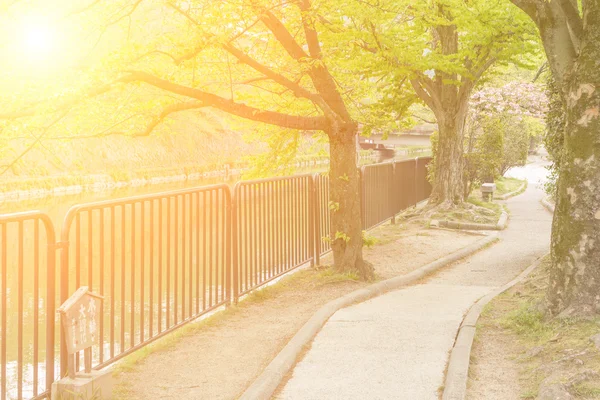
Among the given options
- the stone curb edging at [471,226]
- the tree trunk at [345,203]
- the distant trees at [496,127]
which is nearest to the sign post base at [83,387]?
the tree trunk at [345,203]

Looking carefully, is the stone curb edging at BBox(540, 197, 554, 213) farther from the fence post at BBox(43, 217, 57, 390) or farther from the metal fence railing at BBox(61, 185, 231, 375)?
the fence post at BBox(43, 217, 57, 390)

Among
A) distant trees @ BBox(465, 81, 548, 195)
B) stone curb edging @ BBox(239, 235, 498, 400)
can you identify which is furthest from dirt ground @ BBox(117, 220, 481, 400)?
distant trees @ BBox(465, 81, 548, 195)

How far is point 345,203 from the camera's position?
37.2ft

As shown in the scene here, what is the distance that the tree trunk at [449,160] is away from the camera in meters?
21.6

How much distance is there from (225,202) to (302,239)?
9.66 feet

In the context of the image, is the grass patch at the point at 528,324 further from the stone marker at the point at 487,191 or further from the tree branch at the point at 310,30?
the stone marker at the point at 487,191

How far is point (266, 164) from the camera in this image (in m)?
13.8

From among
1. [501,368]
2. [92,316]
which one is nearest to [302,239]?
[501,368]

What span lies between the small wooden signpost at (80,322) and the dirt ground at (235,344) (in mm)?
573

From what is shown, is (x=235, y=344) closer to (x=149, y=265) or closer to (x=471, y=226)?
(x=149, y=265)

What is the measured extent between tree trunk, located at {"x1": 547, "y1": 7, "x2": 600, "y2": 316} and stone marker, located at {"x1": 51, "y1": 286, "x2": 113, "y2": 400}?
431 cm

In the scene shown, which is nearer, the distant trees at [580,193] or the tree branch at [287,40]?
the distant trees at [580,193]

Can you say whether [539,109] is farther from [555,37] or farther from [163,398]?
[163,398]

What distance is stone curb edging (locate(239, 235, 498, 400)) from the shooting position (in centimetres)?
596
